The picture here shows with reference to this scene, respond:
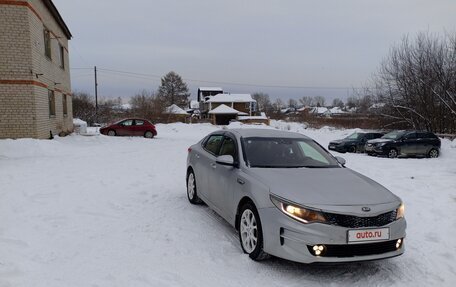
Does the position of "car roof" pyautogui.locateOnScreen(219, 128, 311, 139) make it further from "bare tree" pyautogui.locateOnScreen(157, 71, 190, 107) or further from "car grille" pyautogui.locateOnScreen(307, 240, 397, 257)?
"bare tree" pyautogui.locateOnScreen(157, 71, 190, 107)

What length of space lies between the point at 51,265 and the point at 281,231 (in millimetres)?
2480

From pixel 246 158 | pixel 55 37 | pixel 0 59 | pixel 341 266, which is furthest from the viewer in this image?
pixel 55 37

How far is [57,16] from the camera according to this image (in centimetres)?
1977

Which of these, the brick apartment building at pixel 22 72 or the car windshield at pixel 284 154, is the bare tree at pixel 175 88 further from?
the car windshield at pixel 284 154

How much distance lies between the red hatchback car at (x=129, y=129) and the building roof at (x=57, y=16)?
261 inches

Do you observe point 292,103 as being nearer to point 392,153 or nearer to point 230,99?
point 230,99

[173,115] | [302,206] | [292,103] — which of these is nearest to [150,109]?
[173,115]

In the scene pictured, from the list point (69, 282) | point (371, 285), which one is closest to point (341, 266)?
point (371, 285)

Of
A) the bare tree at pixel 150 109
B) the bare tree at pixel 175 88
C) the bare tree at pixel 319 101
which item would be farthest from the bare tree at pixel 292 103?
the bare tree at pixel 150 109

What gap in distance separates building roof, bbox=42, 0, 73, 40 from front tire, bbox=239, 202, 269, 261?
56.1ft

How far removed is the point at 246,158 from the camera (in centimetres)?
488

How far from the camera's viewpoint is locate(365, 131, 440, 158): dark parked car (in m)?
17.8

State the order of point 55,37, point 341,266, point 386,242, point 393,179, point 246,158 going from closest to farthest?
point 386,242, point 341,266, point 246,158, point 393,179, point 55,37

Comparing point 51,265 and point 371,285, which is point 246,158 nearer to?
point 371,285
